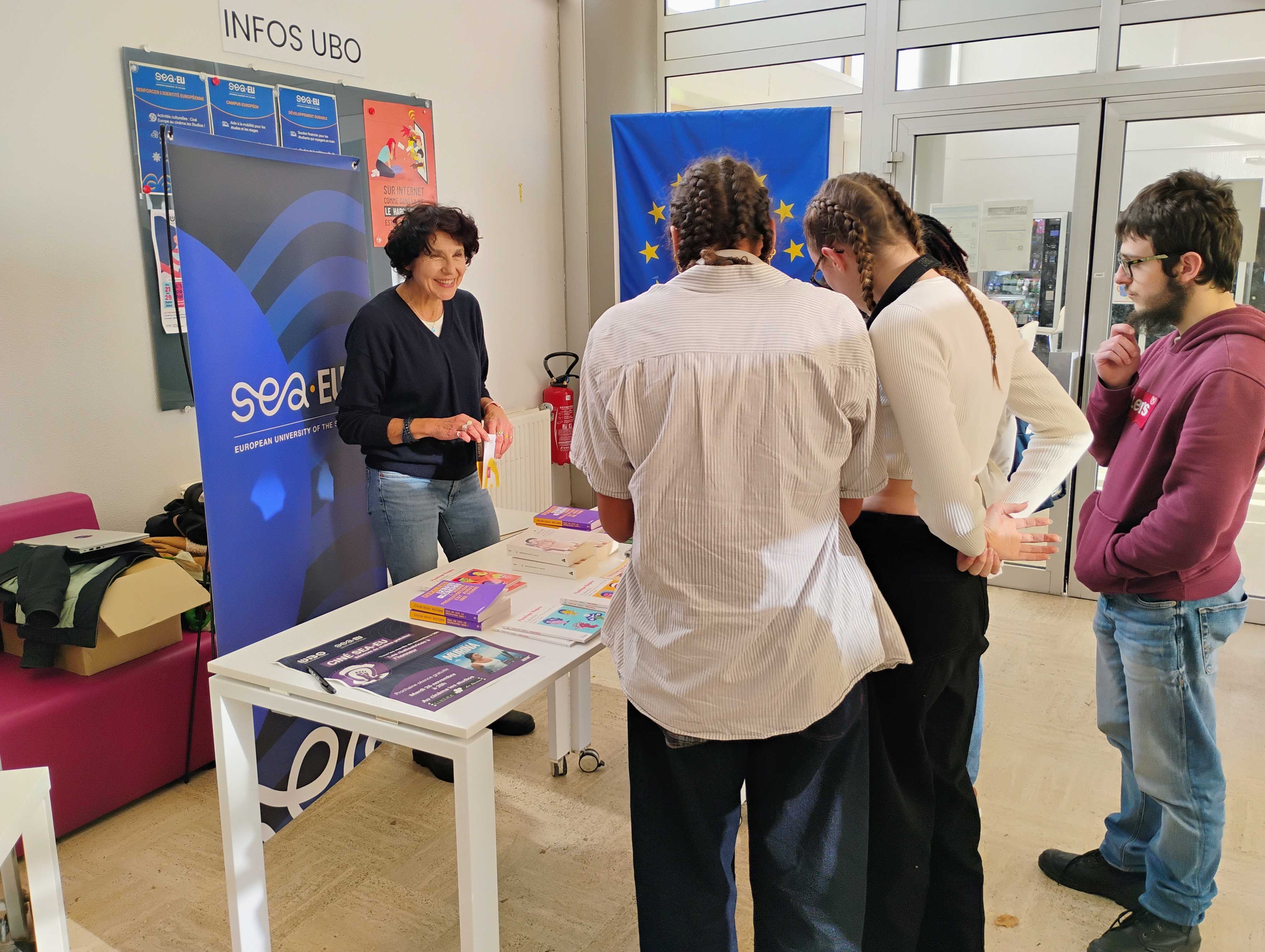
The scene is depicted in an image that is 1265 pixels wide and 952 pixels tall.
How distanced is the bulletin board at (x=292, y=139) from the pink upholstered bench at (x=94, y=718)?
0.67 metres

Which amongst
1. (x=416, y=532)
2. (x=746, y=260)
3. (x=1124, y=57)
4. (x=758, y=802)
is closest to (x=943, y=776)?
(x=758, y=802)

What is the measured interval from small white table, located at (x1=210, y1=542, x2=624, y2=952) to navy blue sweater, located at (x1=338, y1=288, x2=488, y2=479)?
0.48m

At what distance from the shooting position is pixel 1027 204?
4152mm

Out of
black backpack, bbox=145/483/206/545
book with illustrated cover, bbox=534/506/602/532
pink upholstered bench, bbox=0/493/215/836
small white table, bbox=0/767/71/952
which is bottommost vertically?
pink upholstered bench, bbox=0/493/215/836

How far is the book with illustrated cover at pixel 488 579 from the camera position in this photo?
85.2 inches

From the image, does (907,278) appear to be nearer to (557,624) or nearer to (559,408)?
(557,624)

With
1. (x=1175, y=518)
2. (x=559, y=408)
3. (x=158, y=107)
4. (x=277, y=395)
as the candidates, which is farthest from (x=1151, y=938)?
(x=559, y=408)

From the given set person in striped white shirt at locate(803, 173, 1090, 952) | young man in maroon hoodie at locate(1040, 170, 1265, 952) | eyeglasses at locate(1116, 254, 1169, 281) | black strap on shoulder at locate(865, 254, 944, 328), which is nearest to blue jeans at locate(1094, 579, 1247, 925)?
young man in maroon hoodie at locate(1040, 170, 1265, 952)

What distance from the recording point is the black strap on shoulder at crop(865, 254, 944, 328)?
1515 mm

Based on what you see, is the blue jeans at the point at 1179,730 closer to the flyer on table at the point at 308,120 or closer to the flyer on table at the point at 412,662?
the flyer on table at the point at 412,662

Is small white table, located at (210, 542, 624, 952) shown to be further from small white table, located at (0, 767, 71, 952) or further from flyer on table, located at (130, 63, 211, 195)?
flyer on table, located at (130, 63, 211, 195)

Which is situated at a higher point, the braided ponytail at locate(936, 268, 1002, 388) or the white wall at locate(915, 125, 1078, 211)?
the white wall at locate(915, 125, 1078, 211)

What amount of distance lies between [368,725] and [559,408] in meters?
3.68

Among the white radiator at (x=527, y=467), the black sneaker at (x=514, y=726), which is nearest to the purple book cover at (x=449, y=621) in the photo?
the black sneaker at (x=514, y=726)
